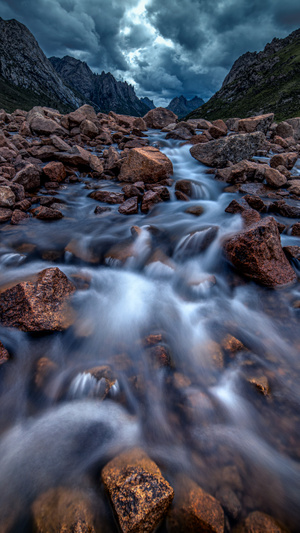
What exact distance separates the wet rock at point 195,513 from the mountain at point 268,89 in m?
90.0

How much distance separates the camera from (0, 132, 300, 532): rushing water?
240 cm

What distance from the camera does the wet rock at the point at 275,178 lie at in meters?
9.05

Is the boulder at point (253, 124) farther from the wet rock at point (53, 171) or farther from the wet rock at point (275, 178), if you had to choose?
the wet rock at point (53, 171)

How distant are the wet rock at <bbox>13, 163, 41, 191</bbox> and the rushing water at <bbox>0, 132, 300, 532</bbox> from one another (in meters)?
2.82

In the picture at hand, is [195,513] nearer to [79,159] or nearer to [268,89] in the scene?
[79,159]

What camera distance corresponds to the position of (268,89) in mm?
97688

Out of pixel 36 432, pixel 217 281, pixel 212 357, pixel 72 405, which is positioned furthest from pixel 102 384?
pixel 217 281

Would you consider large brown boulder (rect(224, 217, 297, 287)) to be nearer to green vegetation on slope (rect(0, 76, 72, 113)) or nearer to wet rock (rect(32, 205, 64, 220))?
wet rock (rect(32, 205, 64, 220))

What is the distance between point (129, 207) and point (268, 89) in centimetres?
12592

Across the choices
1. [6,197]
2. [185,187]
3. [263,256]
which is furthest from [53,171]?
[263,256]

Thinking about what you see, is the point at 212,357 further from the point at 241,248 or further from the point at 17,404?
the point at 17,404

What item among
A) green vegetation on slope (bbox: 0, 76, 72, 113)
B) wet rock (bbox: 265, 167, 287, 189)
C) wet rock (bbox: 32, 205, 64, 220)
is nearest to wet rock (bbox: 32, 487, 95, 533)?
wet rock (bbox: 32, 205, 64, 220)

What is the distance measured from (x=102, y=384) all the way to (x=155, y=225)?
472cm

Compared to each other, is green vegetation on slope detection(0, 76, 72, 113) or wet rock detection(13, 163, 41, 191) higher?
green vegetation on slope detection(0, 76, 72, 113)
